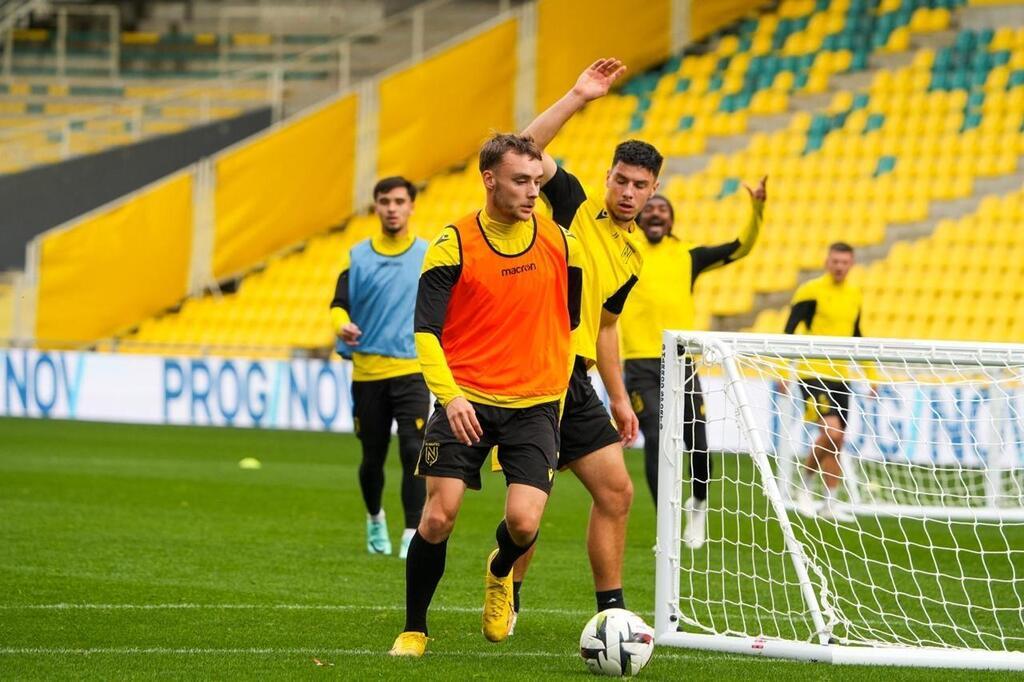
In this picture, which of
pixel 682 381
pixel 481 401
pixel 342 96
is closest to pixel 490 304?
pixel 481 401

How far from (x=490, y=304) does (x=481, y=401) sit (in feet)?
1.21

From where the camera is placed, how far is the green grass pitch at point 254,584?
6.23 m

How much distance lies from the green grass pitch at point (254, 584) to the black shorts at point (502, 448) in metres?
0.70

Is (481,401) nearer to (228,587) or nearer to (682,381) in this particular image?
(682,381)

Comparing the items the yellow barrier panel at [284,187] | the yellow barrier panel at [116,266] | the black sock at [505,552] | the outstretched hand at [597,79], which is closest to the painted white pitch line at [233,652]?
the black sock at [505,552]

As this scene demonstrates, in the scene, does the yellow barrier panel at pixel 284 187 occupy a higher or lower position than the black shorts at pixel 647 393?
higher

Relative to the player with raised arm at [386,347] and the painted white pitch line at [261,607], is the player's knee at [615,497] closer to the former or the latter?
the painted white pitch line at [261,607]

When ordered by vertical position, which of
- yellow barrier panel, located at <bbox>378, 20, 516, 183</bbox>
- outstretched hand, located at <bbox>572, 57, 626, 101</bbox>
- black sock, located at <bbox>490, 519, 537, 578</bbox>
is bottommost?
black sock, located at <bbox>490, 519, 537, 578</bbox>

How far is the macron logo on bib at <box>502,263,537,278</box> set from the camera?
20.7 ft

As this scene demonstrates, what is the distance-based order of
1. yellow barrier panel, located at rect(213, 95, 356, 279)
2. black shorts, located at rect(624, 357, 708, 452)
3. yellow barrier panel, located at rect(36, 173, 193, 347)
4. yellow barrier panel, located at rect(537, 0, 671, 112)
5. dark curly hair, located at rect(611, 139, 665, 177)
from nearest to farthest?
dark curly hair, located at rect(611, 139, 665, 177), black shorts, located at rect(624, 357, 708, 452), yellow barrier panel, located at rect(36, 173, 193, 347), yellow barrier panel, located at rect(213, 95, 356, 279), yellow barrier panel, located at rect(537, 0, 671, 112)

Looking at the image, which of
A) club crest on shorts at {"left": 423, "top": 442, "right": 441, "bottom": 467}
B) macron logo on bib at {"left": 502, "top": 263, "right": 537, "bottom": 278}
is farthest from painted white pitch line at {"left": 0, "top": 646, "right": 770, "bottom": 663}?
macron logo on bib at {"left": 502, "top": 263, "right": 537, "bottom": 278}

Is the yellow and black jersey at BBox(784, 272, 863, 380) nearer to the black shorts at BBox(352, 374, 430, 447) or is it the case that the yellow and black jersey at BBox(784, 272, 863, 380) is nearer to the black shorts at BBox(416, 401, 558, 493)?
the black shorts at BBox(352, 374, 430, 447)

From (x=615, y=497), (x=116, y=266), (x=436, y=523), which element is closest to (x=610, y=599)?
(x=615, y=497)

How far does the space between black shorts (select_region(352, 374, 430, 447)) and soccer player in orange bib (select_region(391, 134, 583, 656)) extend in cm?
306
